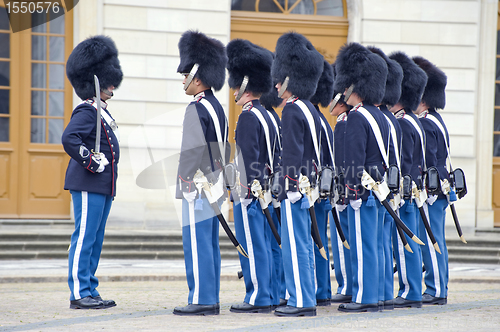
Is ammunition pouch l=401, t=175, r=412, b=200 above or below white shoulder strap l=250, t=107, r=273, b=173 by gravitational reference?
below

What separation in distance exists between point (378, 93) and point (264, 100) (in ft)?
3.60

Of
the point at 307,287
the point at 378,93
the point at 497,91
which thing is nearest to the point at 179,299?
the point at 307,287

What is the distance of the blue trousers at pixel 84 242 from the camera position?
201 inches

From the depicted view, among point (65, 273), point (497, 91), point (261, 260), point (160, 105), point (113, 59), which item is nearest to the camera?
point (261, 260)

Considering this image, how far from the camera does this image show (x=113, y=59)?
5.58 meters

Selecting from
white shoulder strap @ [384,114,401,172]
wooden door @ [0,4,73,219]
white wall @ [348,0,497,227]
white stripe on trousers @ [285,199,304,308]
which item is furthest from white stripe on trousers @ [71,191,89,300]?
white wall @ [348,0,497,227]

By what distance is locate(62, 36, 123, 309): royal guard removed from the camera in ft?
16.8

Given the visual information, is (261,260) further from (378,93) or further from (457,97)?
(457,97)

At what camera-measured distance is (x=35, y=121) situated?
9.91 meters

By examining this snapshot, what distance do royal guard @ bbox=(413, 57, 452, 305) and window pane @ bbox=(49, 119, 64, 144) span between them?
5.78 meters

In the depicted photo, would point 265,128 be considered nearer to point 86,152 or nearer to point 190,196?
point 190,196

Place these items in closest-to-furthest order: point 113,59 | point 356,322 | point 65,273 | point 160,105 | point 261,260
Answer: point 356,322 < point 261,260 < point 113,59 < point 65,273 < point 160,105

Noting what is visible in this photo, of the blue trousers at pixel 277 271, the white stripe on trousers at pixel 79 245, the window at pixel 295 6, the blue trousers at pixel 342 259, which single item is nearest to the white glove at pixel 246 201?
the blue trousers at pixel 277 271

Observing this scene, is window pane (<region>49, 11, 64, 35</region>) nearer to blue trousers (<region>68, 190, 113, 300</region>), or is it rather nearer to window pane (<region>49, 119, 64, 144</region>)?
window pane (<region>49, 119, 64, 144</region>)
